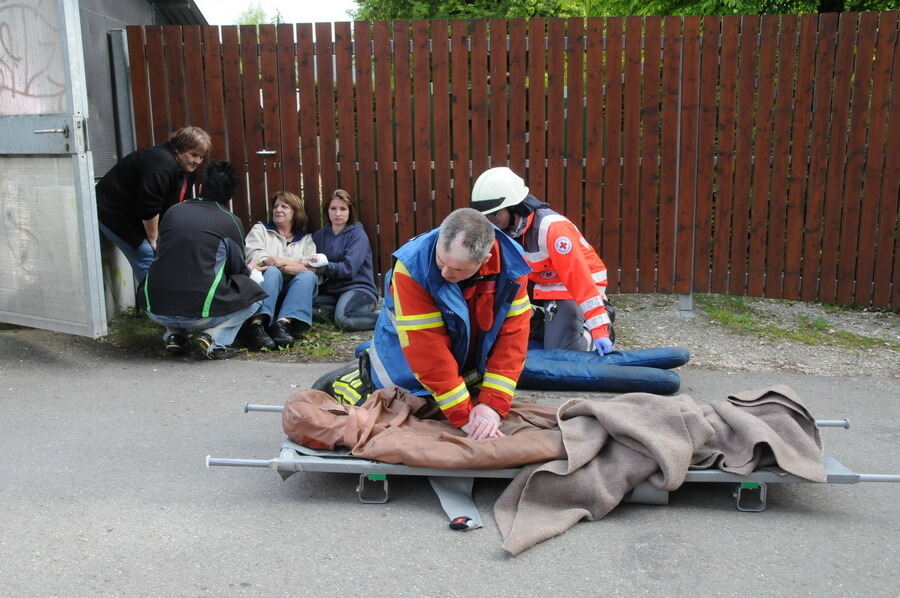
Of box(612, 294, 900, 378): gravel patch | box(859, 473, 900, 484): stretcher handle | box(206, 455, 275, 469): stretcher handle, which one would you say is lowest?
box(612, 294, 900, 378): gravel patch

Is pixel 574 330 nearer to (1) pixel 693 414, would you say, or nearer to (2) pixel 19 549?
(1) pixel 693 414

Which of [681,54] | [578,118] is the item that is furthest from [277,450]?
[681,54]

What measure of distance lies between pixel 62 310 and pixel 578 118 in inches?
174

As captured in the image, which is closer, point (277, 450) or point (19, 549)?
point (19, 549)

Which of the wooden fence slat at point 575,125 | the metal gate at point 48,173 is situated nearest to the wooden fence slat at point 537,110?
the wooden fence slat at point 575,125

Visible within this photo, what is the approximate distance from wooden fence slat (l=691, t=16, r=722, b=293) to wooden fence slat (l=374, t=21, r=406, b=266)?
267cm

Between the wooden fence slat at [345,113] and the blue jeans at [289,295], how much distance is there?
2.89 feet

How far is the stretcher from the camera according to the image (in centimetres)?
378

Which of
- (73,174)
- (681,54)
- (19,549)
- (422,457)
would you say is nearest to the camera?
(19,549)

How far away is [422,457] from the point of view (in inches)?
151

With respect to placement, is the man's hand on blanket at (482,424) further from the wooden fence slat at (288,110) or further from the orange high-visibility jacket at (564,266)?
the wooden fence slat at (288,110)

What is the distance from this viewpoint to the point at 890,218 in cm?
742

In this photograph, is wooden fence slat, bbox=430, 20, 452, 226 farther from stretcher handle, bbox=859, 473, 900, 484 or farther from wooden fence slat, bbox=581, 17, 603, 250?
stretcher handle, bbox=859, 473, 900, 484

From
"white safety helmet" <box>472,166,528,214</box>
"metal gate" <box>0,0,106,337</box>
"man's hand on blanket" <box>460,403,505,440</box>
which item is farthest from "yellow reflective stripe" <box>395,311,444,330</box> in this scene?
"metal gate" <box>0,0,106,337</box>
